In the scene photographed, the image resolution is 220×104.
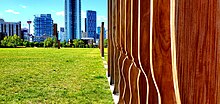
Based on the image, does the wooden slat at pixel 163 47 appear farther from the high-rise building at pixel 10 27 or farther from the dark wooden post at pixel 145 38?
the high-rise building at pixel 10 27

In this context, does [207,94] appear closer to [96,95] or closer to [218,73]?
[218,73]

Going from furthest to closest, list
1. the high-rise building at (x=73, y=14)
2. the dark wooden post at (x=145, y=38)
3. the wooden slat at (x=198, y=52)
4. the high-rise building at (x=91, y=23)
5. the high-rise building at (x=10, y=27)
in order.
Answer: the high-rise building at (x=73, y=14)
the high-rise building at (x=91, y=23)
the high-rise building at (x=10, y=27)
the dark wooden post at (x=145, y=38)
the wooden slat at (x=198, y=52)

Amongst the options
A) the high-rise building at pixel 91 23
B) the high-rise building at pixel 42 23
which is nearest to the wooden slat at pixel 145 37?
the high-rise building at pixel 91 23

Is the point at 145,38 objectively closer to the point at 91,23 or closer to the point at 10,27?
the point at 10,27

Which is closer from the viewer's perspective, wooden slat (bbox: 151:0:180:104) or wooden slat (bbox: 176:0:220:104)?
wooden slat (bbox: 176:0:220:104)

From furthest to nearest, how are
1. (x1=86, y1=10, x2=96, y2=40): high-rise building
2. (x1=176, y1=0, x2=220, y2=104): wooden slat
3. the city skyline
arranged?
the city skyline → (x1=86, y1=10, x2=96, y2=40): high-rise building → (x1=176, y1=0, x2=220, y2=104): wooden slat

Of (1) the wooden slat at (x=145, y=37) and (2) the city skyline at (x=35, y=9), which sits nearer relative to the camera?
(1) the wooden slat at (x=145, y=37)

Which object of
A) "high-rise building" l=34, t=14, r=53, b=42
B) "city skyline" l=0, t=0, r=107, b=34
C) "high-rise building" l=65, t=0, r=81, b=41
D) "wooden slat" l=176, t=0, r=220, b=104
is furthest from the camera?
"high-rise building" l=34, t=14, r=53, b=42

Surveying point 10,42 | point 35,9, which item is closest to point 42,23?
point 35,9

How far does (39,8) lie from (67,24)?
10912mm

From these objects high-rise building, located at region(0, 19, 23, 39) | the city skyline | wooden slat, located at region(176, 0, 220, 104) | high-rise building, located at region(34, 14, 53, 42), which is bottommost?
wooden slat, located at region(176, 0, 220, 104)

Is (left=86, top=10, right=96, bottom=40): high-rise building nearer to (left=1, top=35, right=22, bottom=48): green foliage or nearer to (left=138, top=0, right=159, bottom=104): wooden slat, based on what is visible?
(left=1, top=35, right=22, bottom=48): green foliage

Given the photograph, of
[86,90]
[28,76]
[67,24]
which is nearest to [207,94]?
[86,90]

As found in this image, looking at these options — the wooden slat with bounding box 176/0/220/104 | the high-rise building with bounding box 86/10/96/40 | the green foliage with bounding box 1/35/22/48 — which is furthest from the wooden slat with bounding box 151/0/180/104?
the high-rise building with bounding box 86/10/96/40
